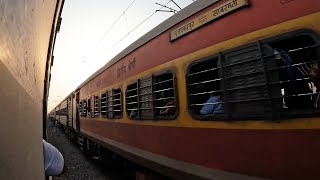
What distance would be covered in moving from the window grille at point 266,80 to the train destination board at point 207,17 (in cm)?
49

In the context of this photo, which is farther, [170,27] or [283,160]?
[170,27]

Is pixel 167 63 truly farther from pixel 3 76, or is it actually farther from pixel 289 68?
pixel 3 76

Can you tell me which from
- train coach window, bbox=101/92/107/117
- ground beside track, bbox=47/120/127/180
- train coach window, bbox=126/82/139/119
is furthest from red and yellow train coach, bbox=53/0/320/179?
ground beside track, bbox=47/120/127/180

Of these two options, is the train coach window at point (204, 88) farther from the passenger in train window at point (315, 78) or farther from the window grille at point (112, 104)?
the window grille at point (112, 104)

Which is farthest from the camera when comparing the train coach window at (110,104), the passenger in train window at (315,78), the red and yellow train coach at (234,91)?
the train coach window at (110,104)

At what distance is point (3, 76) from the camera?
2.66ft

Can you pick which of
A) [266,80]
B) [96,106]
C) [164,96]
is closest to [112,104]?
[96,106]

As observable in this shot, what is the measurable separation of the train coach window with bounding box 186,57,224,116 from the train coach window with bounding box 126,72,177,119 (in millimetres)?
381

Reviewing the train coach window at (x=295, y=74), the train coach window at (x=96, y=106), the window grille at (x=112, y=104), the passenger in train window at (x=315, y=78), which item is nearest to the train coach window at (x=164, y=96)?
the train coach window at (x=295, y=74)

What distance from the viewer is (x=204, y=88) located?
3.55 metres

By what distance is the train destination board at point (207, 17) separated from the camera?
2975mm

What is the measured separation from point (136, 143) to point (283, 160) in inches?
134

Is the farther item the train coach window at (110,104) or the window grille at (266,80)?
the train coach window at (110,104)

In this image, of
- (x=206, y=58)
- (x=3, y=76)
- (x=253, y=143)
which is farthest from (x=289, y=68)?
(x=3, y=76)
